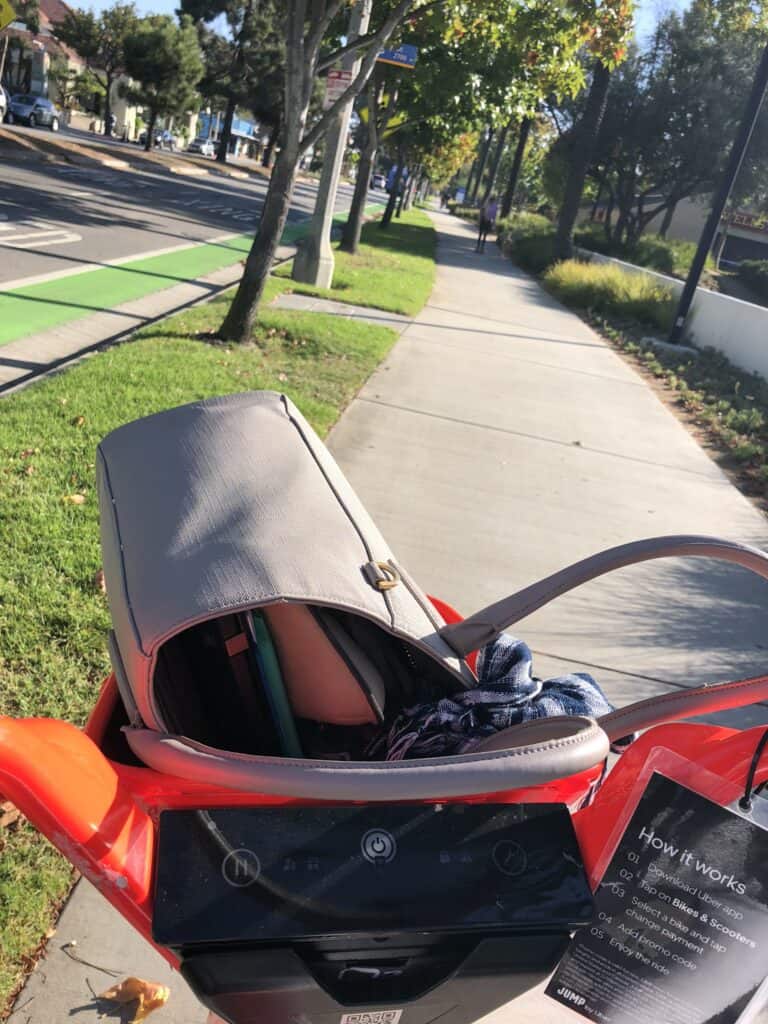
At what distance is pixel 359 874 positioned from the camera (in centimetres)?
139

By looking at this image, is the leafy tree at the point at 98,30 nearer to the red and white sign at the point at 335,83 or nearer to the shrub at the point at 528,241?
the shrub at the point at 528,241

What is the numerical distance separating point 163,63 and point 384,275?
36.7m

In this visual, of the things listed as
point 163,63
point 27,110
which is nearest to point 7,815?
point 27,110

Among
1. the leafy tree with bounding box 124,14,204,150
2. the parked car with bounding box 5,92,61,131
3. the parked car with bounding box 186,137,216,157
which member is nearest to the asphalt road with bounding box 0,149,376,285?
the parked car with bounding box 5,92,61,131

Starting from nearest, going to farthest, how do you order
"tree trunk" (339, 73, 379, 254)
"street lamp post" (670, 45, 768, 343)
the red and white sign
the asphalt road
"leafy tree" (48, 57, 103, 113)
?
the red and white sign, the asphalt road, "street lamp post" (670, 45, 768, 343), "tree trunk" (339, 73, 379, 254), "leafy tree" (48, 57, 103, 113)

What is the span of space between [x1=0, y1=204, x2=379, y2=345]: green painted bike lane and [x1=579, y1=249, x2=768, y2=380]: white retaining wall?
8.12 m

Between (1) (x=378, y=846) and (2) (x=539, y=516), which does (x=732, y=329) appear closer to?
(2) (x=539, y=516)

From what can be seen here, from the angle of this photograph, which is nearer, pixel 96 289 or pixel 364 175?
pixel 96 289

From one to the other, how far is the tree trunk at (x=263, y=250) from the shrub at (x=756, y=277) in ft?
92.9

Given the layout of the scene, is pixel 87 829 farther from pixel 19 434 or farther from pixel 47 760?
pixel 19 434

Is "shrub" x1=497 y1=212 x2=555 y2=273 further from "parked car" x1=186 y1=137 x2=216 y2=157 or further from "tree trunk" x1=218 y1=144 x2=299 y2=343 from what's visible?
"parked car" x1=186 y1=137 x2=216 y2=157

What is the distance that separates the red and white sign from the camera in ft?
37.4

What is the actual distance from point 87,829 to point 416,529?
3.88 m

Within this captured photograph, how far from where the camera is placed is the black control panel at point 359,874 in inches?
52.8
